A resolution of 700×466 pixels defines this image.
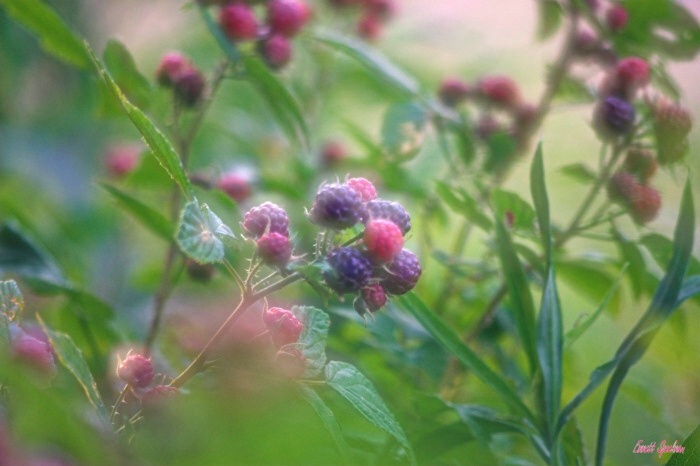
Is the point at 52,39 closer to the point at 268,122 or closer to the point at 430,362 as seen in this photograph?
the point at 430,362

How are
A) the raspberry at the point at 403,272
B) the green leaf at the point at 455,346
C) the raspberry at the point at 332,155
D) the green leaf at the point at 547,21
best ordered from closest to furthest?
the raspberry at the point at 403,272
the green leaf at the point at 455,346
the green leaf at the point at 547,21
the raspberry at the point at 332,155

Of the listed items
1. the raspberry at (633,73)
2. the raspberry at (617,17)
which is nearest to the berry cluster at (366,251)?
the raspberry at (633,73)

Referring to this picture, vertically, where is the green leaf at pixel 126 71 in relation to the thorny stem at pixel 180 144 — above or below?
→ above

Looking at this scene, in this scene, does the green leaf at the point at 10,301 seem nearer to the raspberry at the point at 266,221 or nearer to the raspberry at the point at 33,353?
the raspberry at the point at 33,353

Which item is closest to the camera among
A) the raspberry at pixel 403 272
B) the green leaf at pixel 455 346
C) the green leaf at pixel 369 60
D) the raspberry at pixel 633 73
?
the raspberry at pixel 403 272

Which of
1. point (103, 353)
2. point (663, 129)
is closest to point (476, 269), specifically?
point (663, 129)

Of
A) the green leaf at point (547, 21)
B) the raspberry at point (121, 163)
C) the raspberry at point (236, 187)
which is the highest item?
the green leaf at point (547, 21)

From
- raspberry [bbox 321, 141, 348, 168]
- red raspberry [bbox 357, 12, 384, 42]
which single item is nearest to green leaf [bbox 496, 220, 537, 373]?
raspberry [bbox 321, 141, 348, 168]

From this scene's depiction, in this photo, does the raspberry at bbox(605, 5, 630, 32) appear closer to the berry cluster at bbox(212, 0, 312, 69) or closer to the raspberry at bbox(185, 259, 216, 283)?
the berry cluster at bbox(212, 0, 312, 69)
